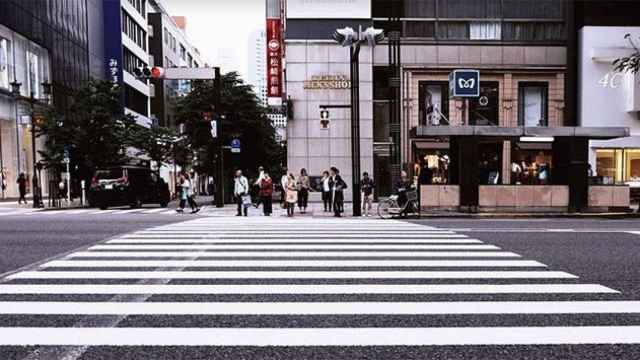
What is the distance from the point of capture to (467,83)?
21.6 m

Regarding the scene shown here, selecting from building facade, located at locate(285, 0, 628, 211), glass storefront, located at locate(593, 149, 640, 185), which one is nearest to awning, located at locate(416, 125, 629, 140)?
building facade, located at locate(285, 0, 628, 211)

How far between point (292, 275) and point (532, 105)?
25.9 m

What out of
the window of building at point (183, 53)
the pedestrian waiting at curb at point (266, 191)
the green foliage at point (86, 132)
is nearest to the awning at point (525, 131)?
the pedestrian waiting at curb at point (266, 191)

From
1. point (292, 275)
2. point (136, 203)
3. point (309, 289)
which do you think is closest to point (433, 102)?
point (136, 203)

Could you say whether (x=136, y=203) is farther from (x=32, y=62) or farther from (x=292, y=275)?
(x=292, y=275)

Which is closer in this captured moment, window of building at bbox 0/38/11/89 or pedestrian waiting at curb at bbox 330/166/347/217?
pedestrian waiting at curb at bbox 330/166/347/217

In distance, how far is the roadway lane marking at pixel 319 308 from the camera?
4.80 m

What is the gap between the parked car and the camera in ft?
77.8

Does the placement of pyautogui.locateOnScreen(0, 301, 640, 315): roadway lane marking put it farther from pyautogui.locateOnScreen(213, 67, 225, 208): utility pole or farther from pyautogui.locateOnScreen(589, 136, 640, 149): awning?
pyautogui.locateOnScreen(589, 136, 640, 149): awning

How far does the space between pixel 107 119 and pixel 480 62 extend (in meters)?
21.1

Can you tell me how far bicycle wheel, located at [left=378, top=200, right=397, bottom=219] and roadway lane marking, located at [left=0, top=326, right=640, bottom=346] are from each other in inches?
511

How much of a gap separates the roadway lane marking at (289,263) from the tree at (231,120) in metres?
21.4

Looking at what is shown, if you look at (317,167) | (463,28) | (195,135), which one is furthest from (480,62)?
(195,135)

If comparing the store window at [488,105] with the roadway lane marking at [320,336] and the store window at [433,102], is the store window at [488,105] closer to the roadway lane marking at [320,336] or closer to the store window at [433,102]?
the store window at [433,102]
